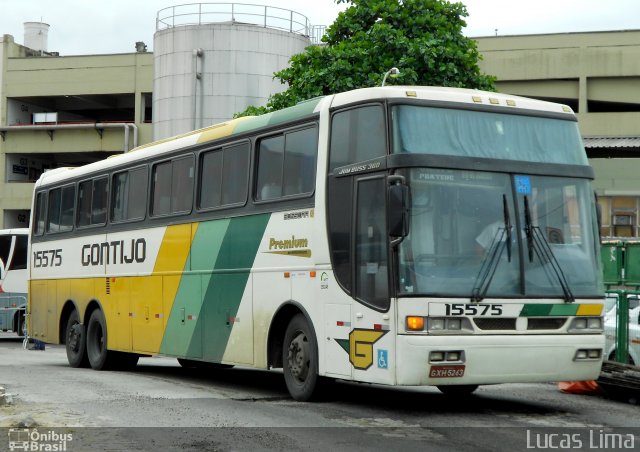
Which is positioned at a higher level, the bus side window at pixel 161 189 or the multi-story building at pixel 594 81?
the multi-story building at pixel 594 81

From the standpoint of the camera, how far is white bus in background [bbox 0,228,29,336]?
1315 inches

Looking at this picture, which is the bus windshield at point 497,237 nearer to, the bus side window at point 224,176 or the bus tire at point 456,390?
the bus tire at point 456,390

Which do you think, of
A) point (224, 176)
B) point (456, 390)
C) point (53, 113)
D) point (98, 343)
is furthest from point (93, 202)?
point (53, 113)

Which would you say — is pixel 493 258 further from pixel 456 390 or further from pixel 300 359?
pixel 456 390

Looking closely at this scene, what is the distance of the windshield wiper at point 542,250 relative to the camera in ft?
38.2

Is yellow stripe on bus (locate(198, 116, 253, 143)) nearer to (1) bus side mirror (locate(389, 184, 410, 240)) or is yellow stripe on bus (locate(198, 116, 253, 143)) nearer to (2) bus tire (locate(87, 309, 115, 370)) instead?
(1) bus side mirror (locate(389, 184, 410, 240))

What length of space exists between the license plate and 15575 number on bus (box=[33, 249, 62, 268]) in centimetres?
1212

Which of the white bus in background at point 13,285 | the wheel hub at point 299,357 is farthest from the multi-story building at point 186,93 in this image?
the wheel hub at point 299,357

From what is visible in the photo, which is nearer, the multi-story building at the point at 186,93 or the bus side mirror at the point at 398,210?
the bus side mirror at the point at 398,210

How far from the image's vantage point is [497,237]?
11.5 metres

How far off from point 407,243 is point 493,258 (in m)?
1.01

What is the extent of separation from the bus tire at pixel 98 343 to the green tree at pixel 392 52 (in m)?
11.3

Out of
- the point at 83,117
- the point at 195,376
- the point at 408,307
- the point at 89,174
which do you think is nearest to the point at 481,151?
the point at 408,307

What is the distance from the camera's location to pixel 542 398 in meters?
14.0
